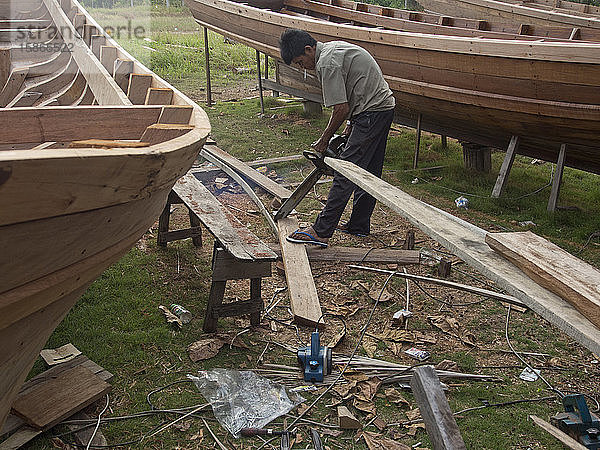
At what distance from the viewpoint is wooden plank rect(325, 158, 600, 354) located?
5.95ft

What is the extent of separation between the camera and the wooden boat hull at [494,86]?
17.7 ft

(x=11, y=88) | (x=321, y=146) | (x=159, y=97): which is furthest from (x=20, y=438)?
(x=321, y=146)

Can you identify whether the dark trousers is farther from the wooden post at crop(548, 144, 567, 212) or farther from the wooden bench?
the wooden post at crop(548, 144, 567, 212)

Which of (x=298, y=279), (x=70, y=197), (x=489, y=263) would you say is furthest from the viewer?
(x=298, y=279)

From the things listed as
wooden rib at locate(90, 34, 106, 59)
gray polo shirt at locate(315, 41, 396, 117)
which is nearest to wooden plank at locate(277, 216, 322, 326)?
gray polo shirt at locate(315, 41, 396, 117)

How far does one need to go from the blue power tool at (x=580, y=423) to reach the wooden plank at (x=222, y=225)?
189 cm

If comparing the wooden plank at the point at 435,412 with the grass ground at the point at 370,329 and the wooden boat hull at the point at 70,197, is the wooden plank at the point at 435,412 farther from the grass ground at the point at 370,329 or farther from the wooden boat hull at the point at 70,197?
the wooden boat hull at the point at 70,197

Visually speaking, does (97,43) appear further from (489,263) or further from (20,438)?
(489,263)

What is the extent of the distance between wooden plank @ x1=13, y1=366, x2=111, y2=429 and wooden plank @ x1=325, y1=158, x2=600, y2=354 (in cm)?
192

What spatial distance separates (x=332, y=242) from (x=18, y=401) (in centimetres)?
325

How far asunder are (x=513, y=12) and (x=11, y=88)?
812 centimetres

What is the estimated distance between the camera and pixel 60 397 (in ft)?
10.6

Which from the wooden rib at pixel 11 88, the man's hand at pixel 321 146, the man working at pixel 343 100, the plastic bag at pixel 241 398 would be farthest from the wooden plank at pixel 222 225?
the wooden rib at pixel 11 88

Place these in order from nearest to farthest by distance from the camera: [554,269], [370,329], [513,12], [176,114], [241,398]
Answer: [554,269] < [176,114] < [241,398] < [370,329] < [513,12]
